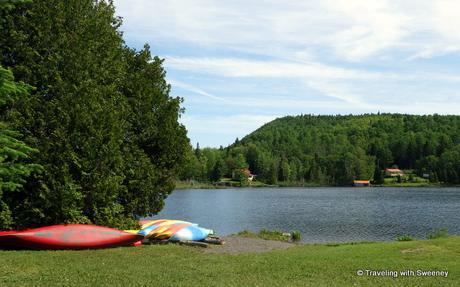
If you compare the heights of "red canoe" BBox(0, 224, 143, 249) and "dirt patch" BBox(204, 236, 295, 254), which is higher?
"red canoe" BBox(0, 224, 143, 249)

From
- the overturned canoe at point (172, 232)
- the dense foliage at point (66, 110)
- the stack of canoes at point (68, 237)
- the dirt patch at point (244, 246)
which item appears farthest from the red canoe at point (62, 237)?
the dirt patch at point (244, 246)

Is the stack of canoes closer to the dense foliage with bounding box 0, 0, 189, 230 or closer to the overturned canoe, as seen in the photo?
the dense foliage with bounding box 0, 0, 189, 230

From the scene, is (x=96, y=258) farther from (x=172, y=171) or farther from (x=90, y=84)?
(x=172, y=171)

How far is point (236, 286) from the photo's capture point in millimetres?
12602

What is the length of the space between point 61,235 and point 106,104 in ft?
21.5

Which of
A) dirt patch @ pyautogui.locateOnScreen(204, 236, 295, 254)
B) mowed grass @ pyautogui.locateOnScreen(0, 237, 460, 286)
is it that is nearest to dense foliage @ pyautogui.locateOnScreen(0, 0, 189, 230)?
mowed grass @ pyautogui.locateOnScreen(0, 237, 460, 286)

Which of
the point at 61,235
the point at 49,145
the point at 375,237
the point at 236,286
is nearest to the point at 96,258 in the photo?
the point at 61,235

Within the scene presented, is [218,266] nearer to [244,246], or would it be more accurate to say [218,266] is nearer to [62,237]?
[62,237]

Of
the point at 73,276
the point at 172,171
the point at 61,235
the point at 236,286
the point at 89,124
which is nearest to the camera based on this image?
the point at 236,286

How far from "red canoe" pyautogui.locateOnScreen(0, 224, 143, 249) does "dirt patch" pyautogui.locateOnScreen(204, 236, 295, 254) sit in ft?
15.3

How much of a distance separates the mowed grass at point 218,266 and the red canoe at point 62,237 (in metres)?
0.62

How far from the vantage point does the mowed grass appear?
13.4 meters

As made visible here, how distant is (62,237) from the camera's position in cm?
2045

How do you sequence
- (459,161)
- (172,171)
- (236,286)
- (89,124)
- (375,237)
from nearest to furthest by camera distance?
(236,286) < (89,124) < (172,171) < (375,237) < (459,161)
